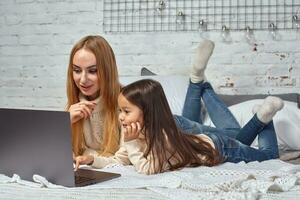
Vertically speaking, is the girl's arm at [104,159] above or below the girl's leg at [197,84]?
below

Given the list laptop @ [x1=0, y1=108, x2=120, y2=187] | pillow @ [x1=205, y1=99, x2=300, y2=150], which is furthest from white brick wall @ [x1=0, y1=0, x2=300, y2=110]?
laptop @ [x1=0, y1=108, x2=120, y2=187]

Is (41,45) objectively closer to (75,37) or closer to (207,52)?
(75,37)

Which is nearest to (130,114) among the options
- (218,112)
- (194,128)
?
(194,128)

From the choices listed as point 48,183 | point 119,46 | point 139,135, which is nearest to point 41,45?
point 119,46

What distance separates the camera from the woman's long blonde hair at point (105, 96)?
59.8 inches

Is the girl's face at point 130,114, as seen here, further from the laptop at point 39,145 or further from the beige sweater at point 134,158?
the laptop at point 39,145

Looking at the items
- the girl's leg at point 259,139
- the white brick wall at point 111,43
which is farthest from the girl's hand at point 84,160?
the white brick wall at point 111,43

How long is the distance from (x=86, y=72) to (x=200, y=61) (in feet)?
1.98

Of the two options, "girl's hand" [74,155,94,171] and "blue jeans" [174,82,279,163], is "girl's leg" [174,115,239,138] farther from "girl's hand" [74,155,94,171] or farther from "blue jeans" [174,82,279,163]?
"girl's hand" [74,155,94,171]

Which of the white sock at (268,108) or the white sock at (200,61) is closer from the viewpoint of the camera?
the white sock at (268,108)

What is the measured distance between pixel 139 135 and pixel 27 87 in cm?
172

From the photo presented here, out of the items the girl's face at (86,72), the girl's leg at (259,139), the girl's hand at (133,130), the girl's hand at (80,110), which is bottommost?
the girl's leg at (259,139)

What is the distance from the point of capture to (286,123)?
6.21ft

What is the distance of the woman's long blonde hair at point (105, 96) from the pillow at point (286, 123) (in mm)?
663
